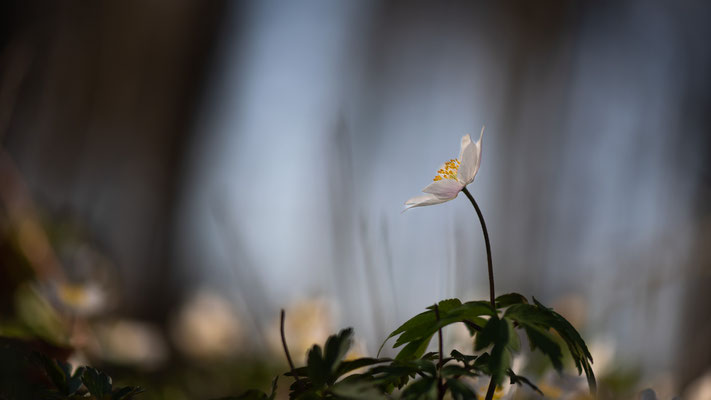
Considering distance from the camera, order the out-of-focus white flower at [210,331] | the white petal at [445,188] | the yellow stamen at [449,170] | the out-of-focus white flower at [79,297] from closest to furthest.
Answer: the white petal at [445,188] → the yellow stamen at [449,170] → the out-of-focus white flower at [79,297] → the out-of-focus white flower at [210,331]

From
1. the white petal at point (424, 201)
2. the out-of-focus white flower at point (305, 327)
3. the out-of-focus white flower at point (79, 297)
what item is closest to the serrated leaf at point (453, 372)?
the white petal at point (424, 201)

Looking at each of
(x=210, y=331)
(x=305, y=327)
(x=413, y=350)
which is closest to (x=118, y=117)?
(x=210, y=331)

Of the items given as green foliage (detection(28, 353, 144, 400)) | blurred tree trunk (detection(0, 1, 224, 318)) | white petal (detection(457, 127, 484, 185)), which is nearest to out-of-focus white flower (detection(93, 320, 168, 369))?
blurred tree trunk (detection(0, 1, 224, 318))

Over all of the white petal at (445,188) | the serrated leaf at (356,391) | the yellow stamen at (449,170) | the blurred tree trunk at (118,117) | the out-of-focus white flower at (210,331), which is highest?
the blurred tree trunk at (118,117)

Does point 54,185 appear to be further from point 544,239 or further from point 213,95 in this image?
point 544,239

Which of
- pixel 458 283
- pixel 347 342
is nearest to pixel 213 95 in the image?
pixel 458 283

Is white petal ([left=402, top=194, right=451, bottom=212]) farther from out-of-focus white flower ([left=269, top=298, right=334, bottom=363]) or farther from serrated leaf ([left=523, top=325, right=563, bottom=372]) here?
out-of-focus white flower ([left=269, top=298, right=334, bottom=363])

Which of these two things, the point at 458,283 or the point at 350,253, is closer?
the point at 458,283

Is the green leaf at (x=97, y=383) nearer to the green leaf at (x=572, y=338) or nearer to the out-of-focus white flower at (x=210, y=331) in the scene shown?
the green leaf at (x=572, y=338)
